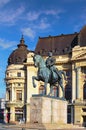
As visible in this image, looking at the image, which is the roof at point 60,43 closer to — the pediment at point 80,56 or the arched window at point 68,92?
the pediment at point 80,56

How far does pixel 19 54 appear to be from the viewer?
110 m

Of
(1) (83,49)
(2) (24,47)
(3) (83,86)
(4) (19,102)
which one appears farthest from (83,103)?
(2) (24,47)

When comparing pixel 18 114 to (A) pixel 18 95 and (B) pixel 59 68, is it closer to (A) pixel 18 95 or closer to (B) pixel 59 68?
(A) pixel 18 95

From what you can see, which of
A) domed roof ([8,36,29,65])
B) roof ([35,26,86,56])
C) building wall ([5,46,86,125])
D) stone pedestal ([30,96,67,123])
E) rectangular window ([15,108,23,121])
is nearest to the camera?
stone pedestal ([30,96,67,123])

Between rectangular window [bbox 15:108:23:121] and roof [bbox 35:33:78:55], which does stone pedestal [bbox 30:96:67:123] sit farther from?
rectangular window [bbox 15:108:23:121]

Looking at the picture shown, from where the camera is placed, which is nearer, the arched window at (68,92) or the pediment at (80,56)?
the pediment at (80,56)

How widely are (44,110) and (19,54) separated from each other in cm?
7341

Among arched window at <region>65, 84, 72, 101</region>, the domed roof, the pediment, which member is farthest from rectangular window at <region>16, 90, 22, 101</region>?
the pediment

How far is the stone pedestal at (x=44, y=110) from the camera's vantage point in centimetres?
3722

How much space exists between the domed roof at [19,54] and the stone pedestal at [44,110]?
69602mm

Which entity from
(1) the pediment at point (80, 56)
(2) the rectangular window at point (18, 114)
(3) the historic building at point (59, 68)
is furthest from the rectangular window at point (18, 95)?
(1) the pediment at point (80, 56)

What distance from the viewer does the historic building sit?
3612 inches

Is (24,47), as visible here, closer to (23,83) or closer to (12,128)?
(23,83)

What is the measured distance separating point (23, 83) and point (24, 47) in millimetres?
12628
